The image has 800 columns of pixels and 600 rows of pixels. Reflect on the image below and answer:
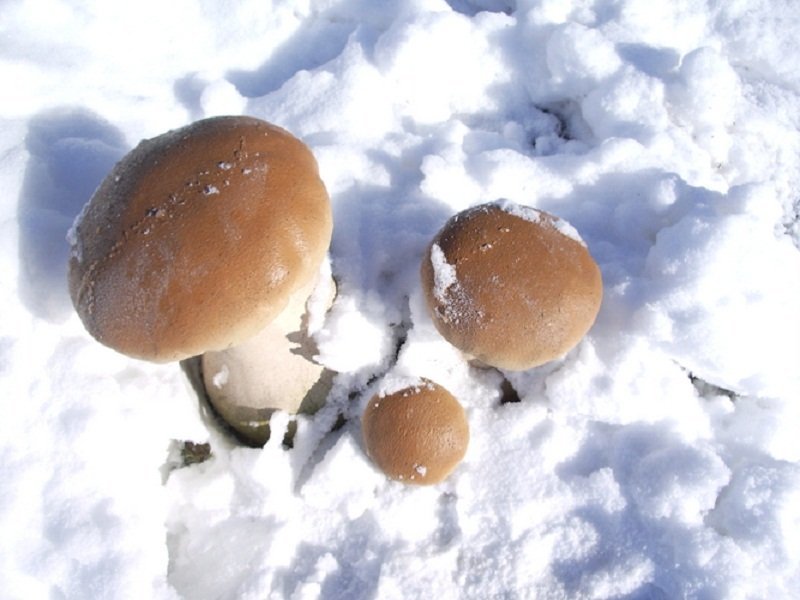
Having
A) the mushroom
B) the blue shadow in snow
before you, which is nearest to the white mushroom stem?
the mushroom

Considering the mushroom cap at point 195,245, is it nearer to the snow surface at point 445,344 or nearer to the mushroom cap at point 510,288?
the mushroom cap at point 510,288

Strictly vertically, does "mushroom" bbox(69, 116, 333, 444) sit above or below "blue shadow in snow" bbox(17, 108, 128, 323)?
above

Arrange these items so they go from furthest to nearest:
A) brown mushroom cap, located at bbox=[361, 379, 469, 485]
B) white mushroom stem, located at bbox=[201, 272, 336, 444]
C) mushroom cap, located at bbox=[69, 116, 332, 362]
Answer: white mushroom stem, located at bbox=[201, 272, 336, 444] → brown mushroom cap, located at bbox=[361, 379, 469, 485] → mushroom cap, located at bbox=[69, 116, 332, 362]

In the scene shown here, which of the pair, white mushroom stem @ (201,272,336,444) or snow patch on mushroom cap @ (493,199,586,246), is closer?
snow patch on mushroom cap @ (493,199,586,246)

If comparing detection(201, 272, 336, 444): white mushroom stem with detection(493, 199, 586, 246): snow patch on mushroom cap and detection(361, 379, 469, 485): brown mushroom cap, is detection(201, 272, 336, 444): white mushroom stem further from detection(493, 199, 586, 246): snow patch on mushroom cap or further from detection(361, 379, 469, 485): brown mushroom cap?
detection(493, 199, 586, 246): snow patch on mushroom cap

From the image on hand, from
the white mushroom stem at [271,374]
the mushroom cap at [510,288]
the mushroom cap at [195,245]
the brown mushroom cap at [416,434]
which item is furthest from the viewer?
the white mushroom stem at [271,374]

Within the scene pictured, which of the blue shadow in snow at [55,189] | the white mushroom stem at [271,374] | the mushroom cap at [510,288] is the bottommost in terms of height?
the white mushroom stem at [271,374]

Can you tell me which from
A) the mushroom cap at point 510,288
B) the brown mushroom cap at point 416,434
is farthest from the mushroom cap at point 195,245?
the brown mushroom cap at point 416,434

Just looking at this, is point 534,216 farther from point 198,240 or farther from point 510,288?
point 198,240
